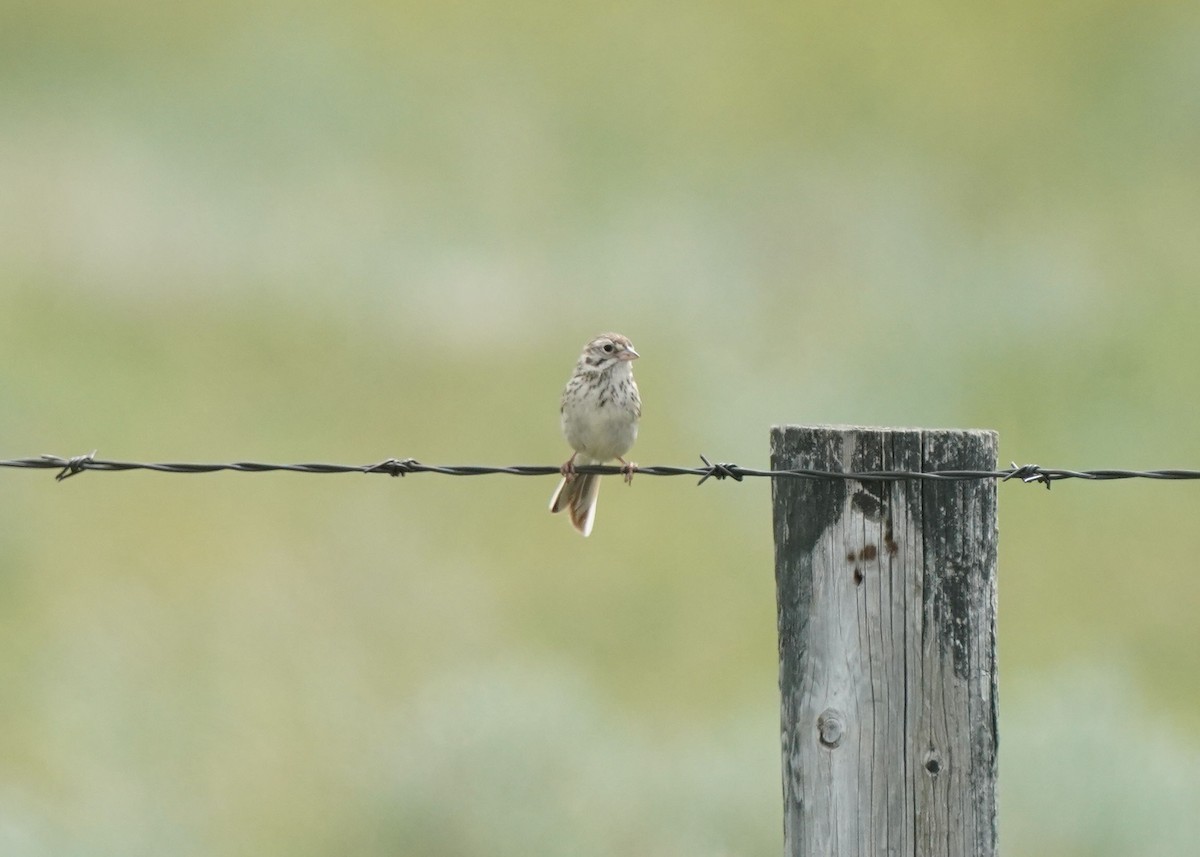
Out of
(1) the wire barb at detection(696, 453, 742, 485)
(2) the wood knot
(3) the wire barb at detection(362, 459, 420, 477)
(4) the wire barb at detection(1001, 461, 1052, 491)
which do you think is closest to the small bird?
(3) the wire barb at detection(362, 459, 420, 477)

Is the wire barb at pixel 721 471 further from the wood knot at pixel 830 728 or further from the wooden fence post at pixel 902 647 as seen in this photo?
the wood knot at pixel 830 728

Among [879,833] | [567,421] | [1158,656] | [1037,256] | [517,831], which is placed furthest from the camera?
[1037,256]

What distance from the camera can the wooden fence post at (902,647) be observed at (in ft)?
14.3

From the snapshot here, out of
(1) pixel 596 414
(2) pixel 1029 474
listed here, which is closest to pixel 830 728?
(2) pixel 1029 474

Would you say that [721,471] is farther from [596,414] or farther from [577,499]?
[596,414]

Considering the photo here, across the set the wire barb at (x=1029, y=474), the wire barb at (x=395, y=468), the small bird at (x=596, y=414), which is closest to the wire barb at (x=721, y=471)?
the wire barb at (x=1029, y=474)

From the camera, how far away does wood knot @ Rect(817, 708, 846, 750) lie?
4.41 m

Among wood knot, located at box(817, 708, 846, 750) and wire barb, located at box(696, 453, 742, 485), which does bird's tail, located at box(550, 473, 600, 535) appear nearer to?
wire barb, located at box(696, 453, 742, 485)

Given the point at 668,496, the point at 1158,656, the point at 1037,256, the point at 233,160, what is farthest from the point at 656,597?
the point at 233,160

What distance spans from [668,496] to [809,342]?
425 cm

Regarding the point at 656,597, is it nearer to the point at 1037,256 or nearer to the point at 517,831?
the point at 517,831

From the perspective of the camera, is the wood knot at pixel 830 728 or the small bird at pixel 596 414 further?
the small bird at pixel 596 414

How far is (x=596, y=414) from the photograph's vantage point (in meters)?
8.05

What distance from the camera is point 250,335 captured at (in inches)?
917
